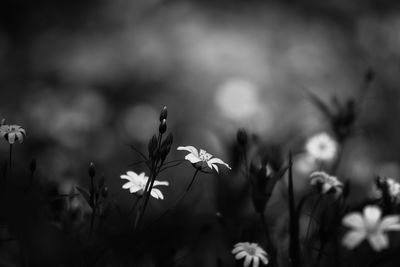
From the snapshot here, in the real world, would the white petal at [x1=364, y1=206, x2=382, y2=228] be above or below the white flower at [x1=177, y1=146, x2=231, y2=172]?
below

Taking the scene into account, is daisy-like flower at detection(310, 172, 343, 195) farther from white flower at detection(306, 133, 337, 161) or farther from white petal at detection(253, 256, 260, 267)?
white flower at detection(306, 133, 337, 161)

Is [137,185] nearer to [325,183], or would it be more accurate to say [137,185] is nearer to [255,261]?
[255,261]

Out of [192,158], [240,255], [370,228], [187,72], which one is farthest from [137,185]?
[187,72]

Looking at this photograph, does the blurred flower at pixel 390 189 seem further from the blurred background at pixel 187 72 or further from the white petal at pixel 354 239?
the blurred background at pixel 187 72

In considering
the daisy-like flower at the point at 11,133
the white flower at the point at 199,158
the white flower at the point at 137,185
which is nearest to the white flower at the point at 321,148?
the white flower at the point at 199,158

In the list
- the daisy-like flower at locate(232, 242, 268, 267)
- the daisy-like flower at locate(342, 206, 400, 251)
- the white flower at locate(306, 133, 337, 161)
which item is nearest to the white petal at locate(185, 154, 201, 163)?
the daisy-like flower at locate(232, 242, 268, 267)

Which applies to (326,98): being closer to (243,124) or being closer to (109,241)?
(243,124)
